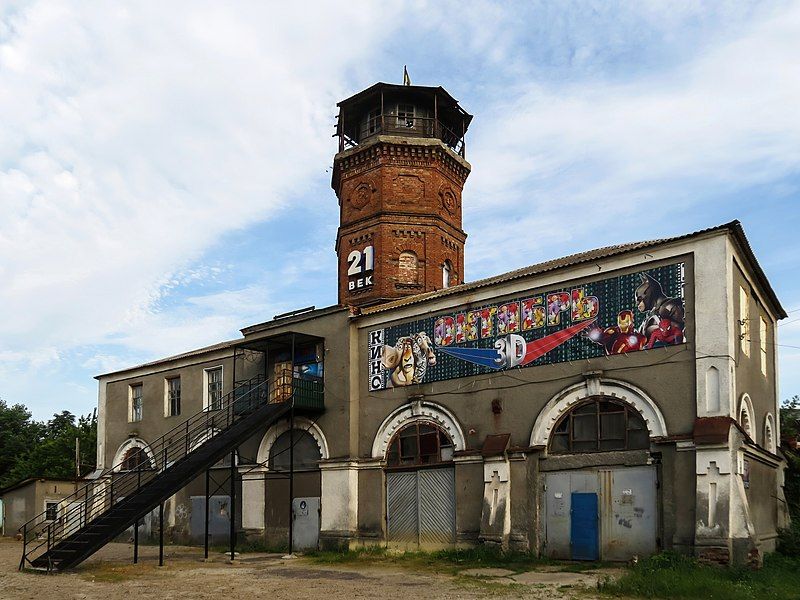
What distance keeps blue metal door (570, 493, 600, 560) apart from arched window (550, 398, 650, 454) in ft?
3.69

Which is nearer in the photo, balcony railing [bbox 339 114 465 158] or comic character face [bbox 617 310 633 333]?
comic character face [bbox 617 310 633 333]

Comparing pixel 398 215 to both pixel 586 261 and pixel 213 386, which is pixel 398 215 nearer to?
pixel 213 386

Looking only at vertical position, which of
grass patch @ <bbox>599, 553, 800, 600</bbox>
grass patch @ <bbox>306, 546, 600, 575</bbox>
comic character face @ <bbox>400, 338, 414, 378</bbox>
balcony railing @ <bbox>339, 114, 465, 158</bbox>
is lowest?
grass patch @ <bbox>306, 546, 600, 575</bbox>

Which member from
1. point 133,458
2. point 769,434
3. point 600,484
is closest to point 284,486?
point 133,458

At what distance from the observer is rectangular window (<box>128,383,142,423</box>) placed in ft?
95.6

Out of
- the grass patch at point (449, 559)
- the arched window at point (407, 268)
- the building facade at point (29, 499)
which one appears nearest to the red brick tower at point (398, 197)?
the arched window at point (407, 268)

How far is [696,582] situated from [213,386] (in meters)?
17.8

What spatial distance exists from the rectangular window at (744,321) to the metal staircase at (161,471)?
11.8 metres

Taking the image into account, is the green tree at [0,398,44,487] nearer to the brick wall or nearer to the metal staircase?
the metal staircase

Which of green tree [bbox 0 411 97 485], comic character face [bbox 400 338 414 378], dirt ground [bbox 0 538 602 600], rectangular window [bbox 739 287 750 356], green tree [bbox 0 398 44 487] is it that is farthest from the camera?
green tree [bbox 0 398 44 487]

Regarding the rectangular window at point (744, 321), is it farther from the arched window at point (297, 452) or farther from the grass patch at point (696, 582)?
the arched window at point (297, 452)

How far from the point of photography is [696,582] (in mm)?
13055

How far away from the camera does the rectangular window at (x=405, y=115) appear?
3022 centimetres

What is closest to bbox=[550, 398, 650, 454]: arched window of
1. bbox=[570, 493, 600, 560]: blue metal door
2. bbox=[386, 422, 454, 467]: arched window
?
bbox=[570, 493, 600, 560]: blue metal door
